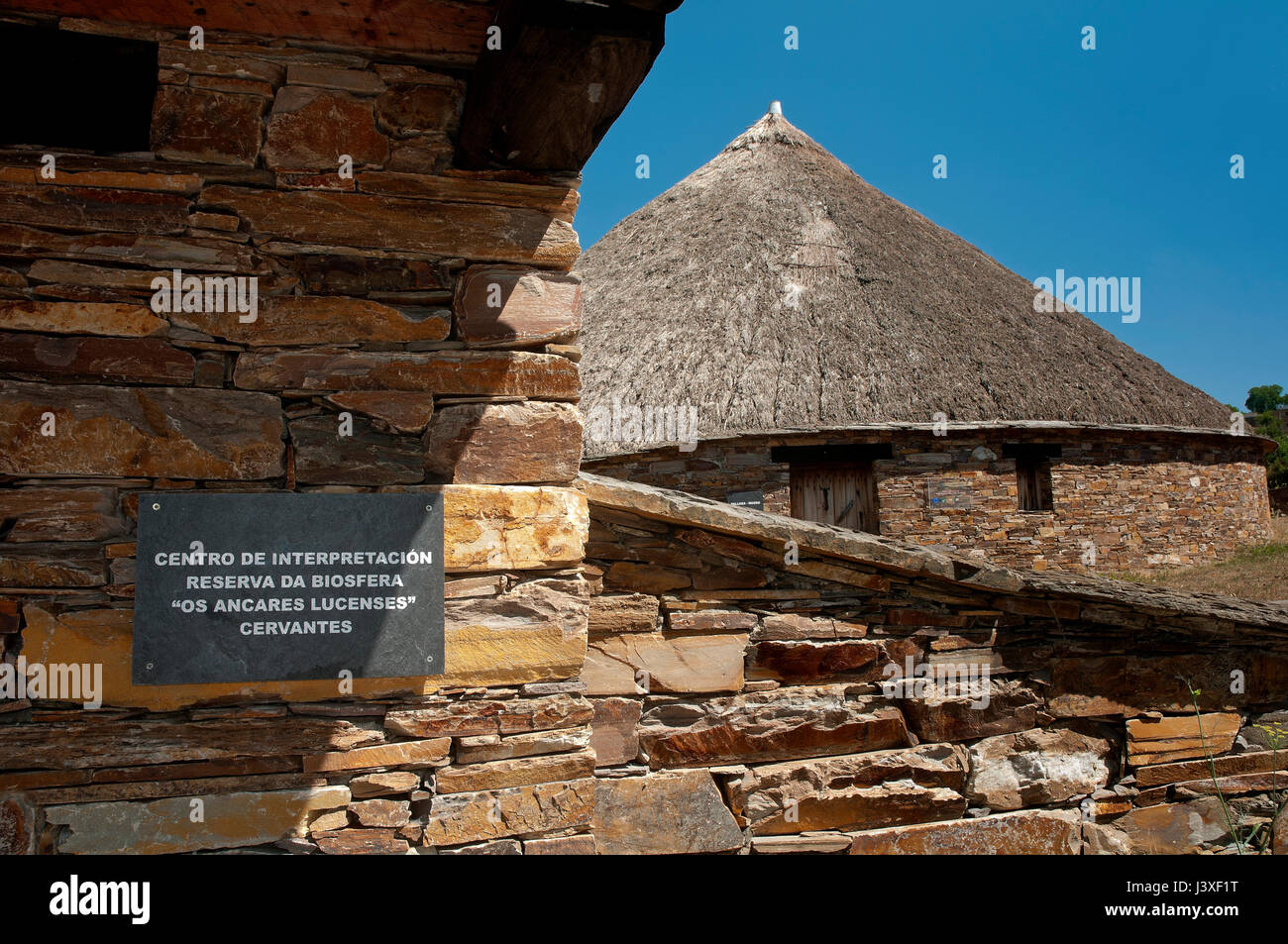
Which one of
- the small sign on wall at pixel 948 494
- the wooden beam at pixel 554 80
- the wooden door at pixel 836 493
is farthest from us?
the wooden door at pixel 836 493

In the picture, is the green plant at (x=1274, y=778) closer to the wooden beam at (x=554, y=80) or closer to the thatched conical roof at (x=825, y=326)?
the wooden beam at (x=554, y=80)

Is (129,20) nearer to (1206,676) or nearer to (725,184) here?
(1206,676)

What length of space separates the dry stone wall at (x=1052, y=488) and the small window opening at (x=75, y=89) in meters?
7.83

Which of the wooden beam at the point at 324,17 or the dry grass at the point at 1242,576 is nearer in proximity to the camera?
the wooden beam at the point at 324,17

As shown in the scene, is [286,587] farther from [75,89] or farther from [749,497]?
[749,497]

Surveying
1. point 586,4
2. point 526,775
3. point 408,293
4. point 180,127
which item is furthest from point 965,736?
point 180,127

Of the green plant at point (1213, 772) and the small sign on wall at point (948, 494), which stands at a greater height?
the small sign on wall at point (948, 494)

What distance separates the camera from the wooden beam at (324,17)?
221 cm

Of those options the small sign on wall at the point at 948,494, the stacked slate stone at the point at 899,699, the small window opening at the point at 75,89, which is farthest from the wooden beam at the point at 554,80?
the small sign on wall at the point at 948,494

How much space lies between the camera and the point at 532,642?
2438 mm

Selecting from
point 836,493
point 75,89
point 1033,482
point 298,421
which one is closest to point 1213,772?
point 298,421

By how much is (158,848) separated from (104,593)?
2.45 ft

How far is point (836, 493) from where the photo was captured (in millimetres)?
10586

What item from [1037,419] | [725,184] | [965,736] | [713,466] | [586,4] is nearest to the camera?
[586,4]
